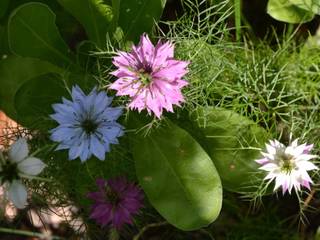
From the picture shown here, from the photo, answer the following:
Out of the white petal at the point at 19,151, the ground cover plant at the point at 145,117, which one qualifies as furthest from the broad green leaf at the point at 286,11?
the white petal at the point at 19,151

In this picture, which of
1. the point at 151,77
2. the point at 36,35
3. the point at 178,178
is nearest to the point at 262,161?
the point at 178,178

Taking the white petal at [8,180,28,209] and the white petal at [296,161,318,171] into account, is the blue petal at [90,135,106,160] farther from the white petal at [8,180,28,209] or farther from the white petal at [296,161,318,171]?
the white petal at [296,161,318,171]

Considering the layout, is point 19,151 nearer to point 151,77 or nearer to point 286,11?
point 151,77

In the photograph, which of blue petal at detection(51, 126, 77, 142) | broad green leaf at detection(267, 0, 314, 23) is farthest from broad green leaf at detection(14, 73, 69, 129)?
broad green leaf at detection(267, 0, 314, 23)

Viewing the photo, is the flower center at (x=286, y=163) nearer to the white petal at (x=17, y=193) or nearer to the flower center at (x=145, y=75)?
the flower center at (x=145, y=75)

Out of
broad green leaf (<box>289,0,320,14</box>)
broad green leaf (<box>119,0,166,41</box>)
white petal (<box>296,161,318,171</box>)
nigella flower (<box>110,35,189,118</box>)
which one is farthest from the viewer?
broad green leaf (<box>289,0,320,14</box>)

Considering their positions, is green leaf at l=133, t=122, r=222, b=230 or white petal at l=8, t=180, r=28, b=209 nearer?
white petal at l=8, t=180, r=28, b=209
